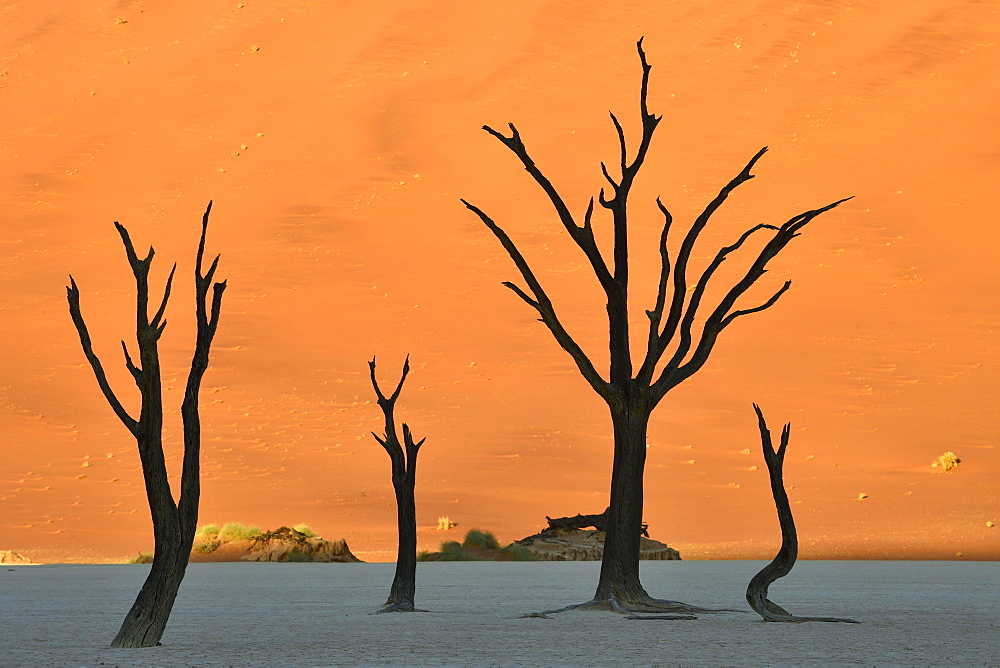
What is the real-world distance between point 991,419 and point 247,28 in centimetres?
3347

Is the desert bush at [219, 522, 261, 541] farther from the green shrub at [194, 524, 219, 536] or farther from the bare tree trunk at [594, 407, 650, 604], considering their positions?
the bare tree trunk at [594, 407, 650, 604]

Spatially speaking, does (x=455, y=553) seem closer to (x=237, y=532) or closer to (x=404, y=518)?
(x=237, y=532)

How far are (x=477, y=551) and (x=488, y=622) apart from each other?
14.8 meters

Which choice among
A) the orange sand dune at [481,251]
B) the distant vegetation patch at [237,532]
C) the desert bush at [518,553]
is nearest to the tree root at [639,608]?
the desert bush at [518,553]

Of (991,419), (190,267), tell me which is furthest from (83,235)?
(991,419)

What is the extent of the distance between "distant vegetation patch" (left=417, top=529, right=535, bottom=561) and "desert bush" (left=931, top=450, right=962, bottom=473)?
A: 1084 cm

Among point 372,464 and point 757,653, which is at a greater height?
point 372,464

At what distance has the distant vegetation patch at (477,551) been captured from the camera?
26641 millimetres

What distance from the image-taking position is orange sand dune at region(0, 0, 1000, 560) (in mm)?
32406

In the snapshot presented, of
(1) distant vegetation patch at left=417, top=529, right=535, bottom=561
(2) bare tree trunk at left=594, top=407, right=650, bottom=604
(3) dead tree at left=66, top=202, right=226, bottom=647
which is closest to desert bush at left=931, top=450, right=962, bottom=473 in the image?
(1) distant vegetation patch at left=417, top=529, right=535, bottom=561

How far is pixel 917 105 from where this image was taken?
1937 inches

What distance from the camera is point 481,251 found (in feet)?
142

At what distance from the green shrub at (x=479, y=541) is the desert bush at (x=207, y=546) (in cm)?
450

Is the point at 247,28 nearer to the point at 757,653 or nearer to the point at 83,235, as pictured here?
the point at 83,235
